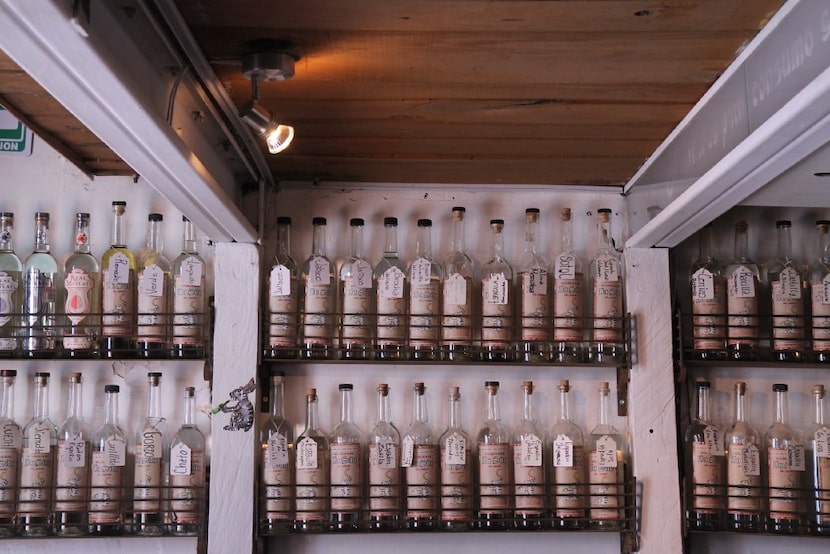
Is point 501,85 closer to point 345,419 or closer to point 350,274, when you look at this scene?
point 350,274

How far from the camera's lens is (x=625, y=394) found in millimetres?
2336

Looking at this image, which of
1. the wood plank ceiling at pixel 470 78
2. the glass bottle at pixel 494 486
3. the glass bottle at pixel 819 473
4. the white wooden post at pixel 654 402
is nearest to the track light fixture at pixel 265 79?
the wood plank ceiling at pixel 470 78

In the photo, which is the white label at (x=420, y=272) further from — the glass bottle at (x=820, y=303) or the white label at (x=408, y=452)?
the glass bottle at (x=820, y=303)

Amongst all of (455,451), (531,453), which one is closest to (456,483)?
(455,451)

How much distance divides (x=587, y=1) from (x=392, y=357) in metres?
1.11

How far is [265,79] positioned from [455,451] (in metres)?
1.05

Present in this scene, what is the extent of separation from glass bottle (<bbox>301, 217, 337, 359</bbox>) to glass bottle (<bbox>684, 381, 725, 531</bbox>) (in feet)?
3.02

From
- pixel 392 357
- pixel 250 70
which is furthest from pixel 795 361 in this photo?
pixel 250 70

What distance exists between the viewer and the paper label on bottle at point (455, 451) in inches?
87.6

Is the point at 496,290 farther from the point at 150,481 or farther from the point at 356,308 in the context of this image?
the point at 150,481

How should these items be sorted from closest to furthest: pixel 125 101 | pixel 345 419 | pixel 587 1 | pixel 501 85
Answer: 1. pixel 125 101
2. pixel 587 1
3. pixel 501 85
4. pixel 345 419

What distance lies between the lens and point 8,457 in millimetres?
2158

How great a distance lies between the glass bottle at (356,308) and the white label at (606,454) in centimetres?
60

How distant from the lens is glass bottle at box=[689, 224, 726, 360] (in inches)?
89.3
